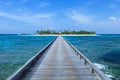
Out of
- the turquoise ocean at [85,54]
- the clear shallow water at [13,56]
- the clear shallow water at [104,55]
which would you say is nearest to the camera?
the clear shallow water at [104,55]

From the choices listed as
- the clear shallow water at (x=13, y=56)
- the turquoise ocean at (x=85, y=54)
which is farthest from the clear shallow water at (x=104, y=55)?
the clear shallow water at (x=13, y=56)

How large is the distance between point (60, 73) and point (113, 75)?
411cm

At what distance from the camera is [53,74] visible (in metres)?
6.85

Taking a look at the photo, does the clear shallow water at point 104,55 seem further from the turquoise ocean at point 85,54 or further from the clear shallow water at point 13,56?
the clear shallow water at point 13,56

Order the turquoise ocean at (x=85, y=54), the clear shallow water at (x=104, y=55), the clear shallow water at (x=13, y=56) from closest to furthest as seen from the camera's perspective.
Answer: the clear shallow water at (x=104, y=55) < the turquoise ocean at (x=85, y=54) < the clear shallow water at (x=13, y=56)

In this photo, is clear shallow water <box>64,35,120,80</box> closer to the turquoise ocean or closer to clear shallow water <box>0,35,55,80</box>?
the turquoise ocean

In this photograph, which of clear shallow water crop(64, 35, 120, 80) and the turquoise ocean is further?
the turquoise ocean

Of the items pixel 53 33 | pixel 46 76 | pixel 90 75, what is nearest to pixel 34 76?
pixel 46 76

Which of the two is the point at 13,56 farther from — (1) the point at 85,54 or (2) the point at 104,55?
(2) the point at 104,55

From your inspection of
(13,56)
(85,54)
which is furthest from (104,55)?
(13,56)

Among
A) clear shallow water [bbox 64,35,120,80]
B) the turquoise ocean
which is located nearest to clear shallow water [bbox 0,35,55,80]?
the turquoise ocean

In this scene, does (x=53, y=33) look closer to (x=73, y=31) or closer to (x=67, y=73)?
(x=73, y=31)

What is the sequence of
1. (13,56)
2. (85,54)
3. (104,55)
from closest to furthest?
(13,56) → (104,55) → (85,54)

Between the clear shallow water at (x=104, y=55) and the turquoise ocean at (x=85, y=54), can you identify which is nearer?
→ the clear shallow water at (x=104, y=55)
